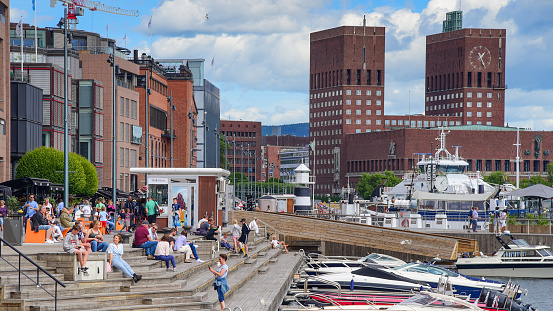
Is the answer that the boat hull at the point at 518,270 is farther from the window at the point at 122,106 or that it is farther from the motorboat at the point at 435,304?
the window at the point at 122,106

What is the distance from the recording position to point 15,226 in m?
28.9

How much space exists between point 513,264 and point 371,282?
18.2m

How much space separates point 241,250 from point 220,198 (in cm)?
629

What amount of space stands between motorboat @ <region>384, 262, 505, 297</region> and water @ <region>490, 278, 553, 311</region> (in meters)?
5.50

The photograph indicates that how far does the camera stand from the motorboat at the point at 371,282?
3394cm

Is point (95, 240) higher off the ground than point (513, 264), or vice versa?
point (95, 240)

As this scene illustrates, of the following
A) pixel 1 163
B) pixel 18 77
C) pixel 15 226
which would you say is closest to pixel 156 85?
pixel 18 77

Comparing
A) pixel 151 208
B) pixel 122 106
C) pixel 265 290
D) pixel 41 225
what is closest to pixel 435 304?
pixel 265 290

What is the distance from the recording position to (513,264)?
49906mm

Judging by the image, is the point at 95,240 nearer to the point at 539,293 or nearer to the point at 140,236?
the point at 140,236

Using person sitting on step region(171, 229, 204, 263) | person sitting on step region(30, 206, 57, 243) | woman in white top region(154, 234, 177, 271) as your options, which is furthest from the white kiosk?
woman in white top region(154, 234, 177, 271)

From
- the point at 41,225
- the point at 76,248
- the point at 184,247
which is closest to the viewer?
the point at 76,248

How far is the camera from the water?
137 ft

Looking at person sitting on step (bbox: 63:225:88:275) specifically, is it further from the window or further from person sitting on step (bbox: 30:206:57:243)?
the window
